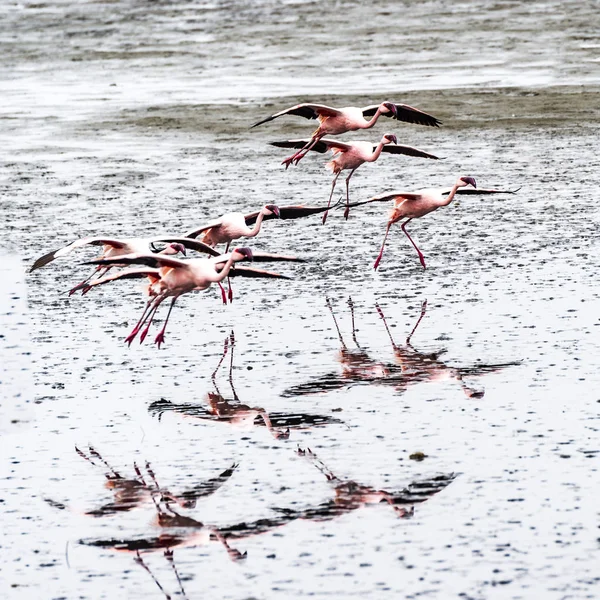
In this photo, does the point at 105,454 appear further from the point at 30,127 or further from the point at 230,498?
the point at 30,127

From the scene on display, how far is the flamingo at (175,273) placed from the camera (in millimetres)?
12344

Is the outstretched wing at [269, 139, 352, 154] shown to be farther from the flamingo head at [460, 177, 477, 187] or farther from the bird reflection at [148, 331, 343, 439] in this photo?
the bird reflection at [148, 331, 343, 439]

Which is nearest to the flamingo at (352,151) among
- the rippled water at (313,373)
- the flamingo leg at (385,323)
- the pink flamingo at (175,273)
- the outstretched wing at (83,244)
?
the rippled water at (313,373)

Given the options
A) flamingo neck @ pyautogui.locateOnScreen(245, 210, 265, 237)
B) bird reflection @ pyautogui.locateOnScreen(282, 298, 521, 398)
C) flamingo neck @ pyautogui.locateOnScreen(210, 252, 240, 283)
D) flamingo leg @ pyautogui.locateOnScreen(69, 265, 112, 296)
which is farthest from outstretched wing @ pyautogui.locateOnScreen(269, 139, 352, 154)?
bird reflection @ pyautogui.locateOnScreen(282, 298, 521, 398)

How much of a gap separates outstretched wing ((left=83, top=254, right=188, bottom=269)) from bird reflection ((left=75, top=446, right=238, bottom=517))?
2.31 meters

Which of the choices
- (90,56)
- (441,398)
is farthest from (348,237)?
(90,56)

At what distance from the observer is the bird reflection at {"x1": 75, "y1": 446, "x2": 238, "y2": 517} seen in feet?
31.4

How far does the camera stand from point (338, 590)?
8.26 metres

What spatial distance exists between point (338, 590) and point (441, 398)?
3328 mm

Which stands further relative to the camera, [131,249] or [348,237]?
[348,237]

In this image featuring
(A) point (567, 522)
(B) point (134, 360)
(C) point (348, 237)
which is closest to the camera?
(A) point (567, 522)

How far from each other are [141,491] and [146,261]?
297 cm

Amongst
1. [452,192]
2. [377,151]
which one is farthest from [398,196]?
[377,151]

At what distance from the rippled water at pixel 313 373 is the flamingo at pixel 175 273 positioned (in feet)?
1.19
